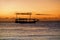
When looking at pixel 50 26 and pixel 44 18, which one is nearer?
pixel 50 26

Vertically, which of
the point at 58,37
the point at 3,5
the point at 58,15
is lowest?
the point at 58,37

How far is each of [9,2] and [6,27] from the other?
479 mm

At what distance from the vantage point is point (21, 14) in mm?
2248

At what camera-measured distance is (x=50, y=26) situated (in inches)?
81.7

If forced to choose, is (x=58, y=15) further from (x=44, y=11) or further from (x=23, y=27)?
(x=23, y=27)

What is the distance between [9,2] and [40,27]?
0.70 meters

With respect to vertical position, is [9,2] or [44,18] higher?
[9,2]

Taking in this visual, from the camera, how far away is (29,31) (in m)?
2.03

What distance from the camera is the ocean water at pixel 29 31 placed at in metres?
2.02

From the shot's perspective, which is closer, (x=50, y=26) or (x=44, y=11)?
(x=50, y=26)

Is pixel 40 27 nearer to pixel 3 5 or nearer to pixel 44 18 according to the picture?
pixel 44 18

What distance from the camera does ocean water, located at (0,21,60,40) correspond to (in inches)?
79.4

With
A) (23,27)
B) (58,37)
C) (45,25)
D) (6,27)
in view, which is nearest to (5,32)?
(6,27)

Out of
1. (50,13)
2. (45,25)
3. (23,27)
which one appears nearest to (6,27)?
(23,27)
